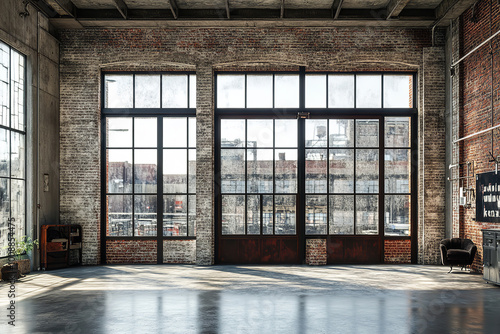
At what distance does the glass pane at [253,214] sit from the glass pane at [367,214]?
2474 millimetres

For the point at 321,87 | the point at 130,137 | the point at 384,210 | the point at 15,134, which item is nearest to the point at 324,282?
the point at 384,210

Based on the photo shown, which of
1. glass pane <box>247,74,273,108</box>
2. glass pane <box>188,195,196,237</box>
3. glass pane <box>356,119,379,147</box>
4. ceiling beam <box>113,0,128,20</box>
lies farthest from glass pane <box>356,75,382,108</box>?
ceiling beam <box>113,0,128,20</box>

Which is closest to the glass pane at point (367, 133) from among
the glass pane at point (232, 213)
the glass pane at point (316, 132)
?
the glass pane at point (316, 132)

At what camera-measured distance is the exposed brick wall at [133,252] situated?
1087 cm

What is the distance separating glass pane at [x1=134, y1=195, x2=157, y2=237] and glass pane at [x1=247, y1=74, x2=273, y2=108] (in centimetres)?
346

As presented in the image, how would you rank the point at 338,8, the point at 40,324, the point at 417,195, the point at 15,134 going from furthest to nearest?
1. the point at 417,195
2. the point at 338,8
3. the point at 15,134
4. the point at 40,324

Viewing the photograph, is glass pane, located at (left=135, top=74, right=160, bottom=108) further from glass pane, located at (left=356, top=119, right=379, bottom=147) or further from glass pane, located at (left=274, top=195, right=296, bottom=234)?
glass pane, located at (left=356, top=119, right=379, bottom=147)

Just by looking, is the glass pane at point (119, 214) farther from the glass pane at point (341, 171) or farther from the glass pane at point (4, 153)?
the glass pane at point (341, 171)

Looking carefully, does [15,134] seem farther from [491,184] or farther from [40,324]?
[491,184]

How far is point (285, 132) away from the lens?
36.1ft

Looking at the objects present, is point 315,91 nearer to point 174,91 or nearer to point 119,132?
point 174,91

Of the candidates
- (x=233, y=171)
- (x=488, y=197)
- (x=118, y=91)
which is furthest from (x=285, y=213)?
(x=118, y=91)

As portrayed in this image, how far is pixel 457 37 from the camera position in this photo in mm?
10336

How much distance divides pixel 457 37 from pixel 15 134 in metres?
10.2
